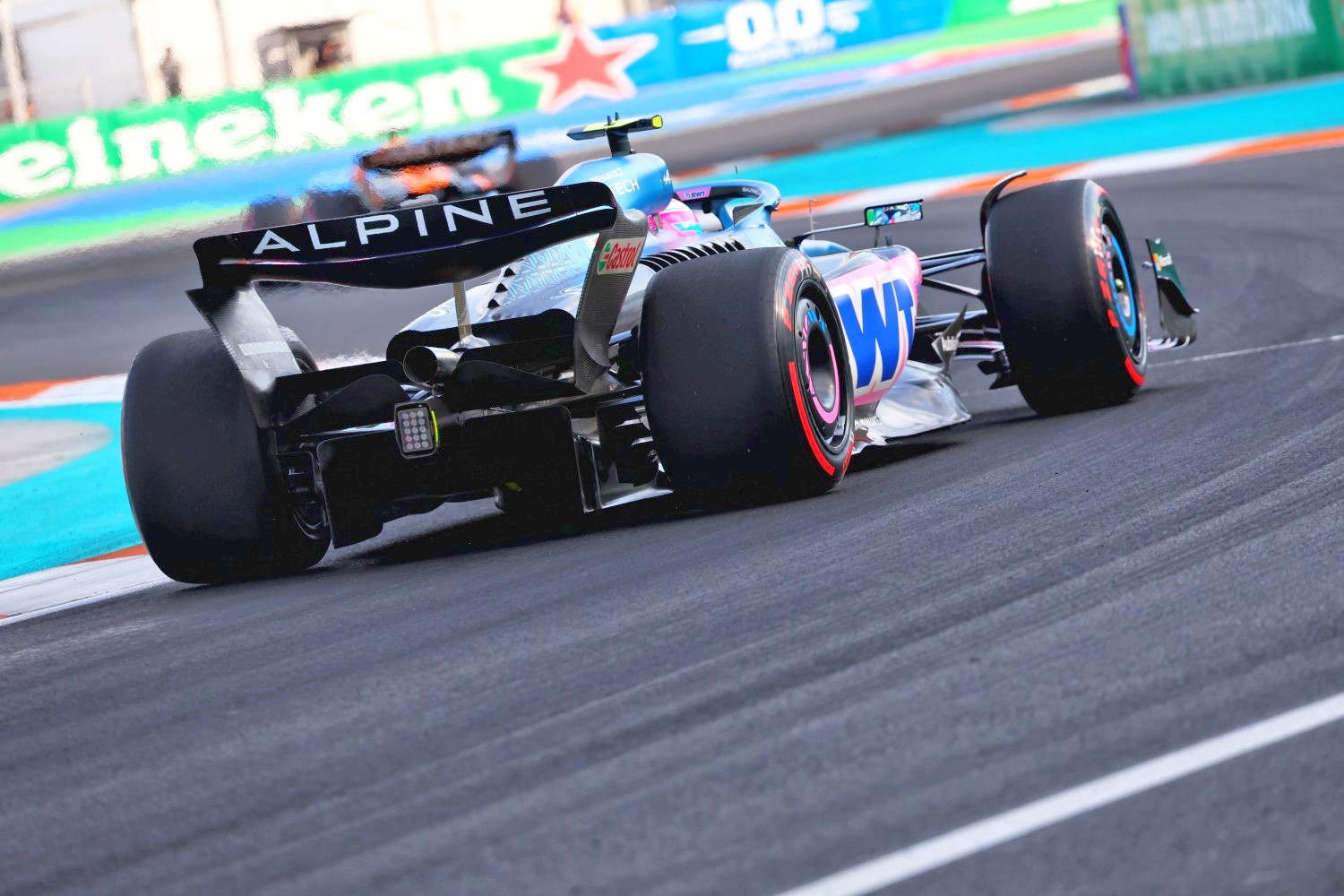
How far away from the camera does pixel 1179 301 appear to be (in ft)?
25.7

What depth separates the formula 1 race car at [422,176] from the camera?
575 centimetres

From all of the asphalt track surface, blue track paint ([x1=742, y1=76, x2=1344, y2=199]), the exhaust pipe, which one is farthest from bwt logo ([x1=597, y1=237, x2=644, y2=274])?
blue track paint ([x1=742, y1=76, x2=1344, y2=199])

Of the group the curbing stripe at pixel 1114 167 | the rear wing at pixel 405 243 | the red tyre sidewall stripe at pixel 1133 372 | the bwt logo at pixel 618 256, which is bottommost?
the curbing stripe at pixel 1114 167

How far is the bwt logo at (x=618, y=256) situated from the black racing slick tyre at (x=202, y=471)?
1178 millimetres

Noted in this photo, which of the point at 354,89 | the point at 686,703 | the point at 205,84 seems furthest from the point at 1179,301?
the point at 205,84

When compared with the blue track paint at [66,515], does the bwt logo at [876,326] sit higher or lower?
higher

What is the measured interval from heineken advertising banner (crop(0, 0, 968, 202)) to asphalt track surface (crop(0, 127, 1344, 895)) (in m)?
16.8

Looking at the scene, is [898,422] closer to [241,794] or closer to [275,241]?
[275,241]

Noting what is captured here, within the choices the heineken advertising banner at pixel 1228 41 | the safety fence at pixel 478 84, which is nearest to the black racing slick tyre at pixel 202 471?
the safety fence at pixel 478 84

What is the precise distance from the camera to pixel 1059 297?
668cm

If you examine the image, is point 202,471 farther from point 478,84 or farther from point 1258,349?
point 478,84

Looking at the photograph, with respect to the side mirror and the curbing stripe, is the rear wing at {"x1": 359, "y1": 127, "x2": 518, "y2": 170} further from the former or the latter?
the curbing stripe

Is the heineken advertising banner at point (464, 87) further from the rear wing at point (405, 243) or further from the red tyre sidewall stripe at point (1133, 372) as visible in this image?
the rear wing at point (405, 243)

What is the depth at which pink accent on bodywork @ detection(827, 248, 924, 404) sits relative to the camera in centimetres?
646
